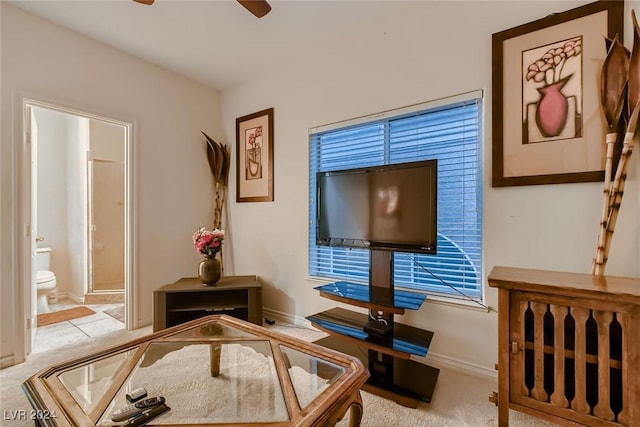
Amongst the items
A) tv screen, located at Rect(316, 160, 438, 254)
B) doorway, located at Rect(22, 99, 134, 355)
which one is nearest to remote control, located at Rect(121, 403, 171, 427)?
tv screen, located at Rect(316, 160, 438, 254)

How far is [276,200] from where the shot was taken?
303 cm

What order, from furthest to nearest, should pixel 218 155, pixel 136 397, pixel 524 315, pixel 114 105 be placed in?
1. pixel 218 155
2. pixel 114 105
3. pixel 524 315
4. pixel 136 397

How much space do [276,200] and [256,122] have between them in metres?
0.94

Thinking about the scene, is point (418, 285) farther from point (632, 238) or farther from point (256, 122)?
point (256, 122)

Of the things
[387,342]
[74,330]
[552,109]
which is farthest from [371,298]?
[74,330]

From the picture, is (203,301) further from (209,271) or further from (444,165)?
(444,165)

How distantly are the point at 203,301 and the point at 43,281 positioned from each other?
6.48 ft

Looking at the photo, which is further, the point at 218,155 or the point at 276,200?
the point at 218,155

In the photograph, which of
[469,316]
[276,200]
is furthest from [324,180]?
[469,316]

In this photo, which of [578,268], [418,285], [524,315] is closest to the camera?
[524,315]

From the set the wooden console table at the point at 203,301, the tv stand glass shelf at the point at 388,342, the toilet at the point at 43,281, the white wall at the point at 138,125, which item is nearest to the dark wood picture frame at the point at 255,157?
the white wall at the point at 138,125

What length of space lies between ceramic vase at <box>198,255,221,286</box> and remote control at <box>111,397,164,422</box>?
5.41ft

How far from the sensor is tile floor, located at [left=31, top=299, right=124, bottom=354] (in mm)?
2459

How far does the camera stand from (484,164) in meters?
1.89
